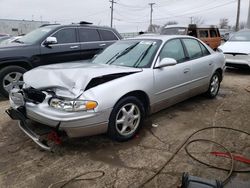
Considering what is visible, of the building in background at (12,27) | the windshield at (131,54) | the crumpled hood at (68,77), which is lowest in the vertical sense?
the crumpled hood at (68,77)

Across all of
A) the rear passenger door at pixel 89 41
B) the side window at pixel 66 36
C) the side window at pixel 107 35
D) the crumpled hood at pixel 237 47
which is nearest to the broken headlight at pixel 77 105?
the side window at pixel 66 36

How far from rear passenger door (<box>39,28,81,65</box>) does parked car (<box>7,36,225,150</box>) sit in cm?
212

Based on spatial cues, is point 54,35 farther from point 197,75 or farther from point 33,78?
point 197,75

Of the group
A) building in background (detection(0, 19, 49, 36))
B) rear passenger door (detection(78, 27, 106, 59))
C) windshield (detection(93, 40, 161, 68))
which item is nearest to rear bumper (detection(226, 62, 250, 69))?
rear passenger door (detection(78, 27, 106, 59))

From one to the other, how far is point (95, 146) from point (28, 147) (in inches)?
37.4

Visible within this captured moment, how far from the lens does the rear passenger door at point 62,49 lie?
6.30 metres

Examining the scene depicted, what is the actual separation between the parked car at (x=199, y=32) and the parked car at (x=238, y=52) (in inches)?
189

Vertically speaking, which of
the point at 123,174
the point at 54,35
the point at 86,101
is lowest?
the point at 123,174

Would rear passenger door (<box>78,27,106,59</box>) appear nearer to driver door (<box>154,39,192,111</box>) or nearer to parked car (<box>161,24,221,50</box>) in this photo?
driver door (<box>154,39,192,111</box>)

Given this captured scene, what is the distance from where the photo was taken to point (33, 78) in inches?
144

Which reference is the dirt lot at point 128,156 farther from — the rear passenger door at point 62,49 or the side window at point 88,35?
the side window at point 88,35

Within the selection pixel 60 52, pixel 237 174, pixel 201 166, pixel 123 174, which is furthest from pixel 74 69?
pixel 60 52

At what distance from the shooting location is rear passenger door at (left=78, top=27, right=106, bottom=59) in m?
7.02

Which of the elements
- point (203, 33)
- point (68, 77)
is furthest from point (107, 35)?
point (203, 33)
